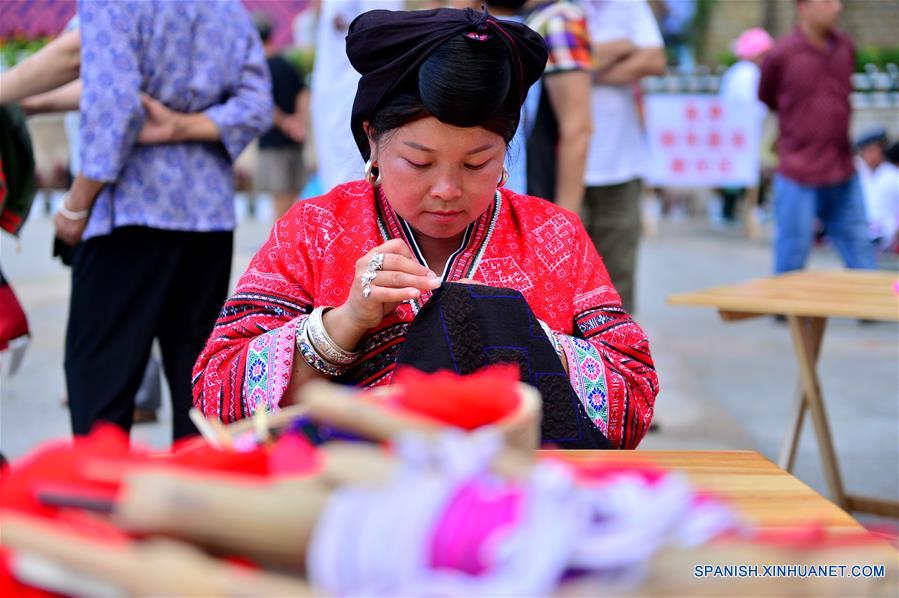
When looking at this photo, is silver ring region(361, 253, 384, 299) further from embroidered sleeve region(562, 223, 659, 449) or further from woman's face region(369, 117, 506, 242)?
embroidered sleeve region(562, 223, 659, 449)

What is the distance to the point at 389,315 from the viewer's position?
1.80 metres

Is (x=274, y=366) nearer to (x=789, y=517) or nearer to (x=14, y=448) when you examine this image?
(x=789, y=517)

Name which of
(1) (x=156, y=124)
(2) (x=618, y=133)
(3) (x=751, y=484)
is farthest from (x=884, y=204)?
(3) (x=751, y=484)

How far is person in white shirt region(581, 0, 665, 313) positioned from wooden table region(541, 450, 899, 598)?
2683 mm

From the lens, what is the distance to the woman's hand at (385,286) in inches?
60.9

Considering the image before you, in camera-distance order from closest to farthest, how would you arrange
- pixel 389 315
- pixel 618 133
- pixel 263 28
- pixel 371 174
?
1. pixel 389 315
2. pixel 371 174
3. pixel 618 133
4. pixel 263 28

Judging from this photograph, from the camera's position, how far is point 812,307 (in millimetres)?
2682

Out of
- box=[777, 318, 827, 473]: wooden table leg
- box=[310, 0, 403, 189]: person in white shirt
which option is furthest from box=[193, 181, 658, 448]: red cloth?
box=[777, 318, 827, 473]: wooden table leg

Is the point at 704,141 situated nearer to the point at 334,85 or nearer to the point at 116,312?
the point at 334,85

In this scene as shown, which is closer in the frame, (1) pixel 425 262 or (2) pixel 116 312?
(1) pixel 425 262

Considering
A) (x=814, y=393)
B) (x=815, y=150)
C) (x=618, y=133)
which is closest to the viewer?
(x=814, y=393)

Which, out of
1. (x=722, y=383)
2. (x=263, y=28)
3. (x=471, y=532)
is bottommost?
(x=722, y=383)

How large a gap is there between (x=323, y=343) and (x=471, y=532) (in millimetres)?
991

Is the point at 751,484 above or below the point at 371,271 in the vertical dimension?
below
